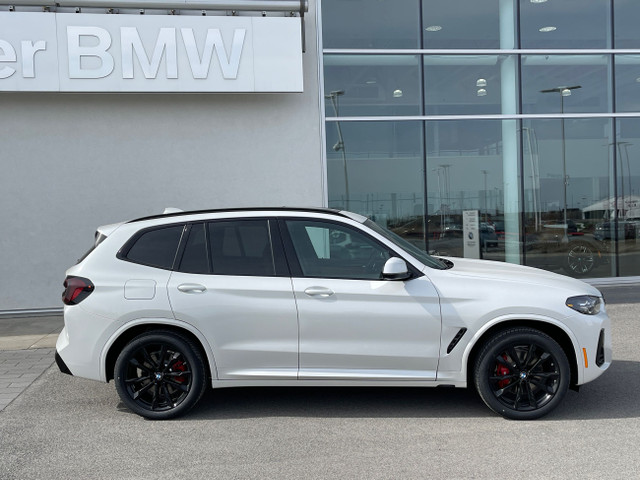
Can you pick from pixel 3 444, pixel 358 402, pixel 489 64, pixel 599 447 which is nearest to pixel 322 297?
pixel 358 402

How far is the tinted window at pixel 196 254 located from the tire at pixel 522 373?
236 centimetres

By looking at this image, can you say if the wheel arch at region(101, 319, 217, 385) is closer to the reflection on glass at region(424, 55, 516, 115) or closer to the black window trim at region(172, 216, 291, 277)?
the black window trim at region(172, 216, 291, 277)

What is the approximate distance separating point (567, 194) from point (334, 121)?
485cm

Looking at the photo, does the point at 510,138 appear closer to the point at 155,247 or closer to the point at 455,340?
the point at 455,340

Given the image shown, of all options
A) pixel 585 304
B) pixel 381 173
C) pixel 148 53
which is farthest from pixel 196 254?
pixel 381 173

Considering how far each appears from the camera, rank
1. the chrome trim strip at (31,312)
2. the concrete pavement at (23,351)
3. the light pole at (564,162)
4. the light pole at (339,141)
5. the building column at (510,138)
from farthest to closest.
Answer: the light pole at (564,162) → the building column at (510,138) → the light pole at (339,141) → the chrome trim strip at (31,312) → the concrete pavement at (23,351)

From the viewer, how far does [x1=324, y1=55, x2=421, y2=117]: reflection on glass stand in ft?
39.2

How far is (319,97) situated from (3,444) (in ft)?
26.5

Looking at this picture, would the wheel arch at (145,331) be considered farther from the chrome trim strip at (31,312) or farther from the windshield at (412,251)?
the chrome trim strip at (31,312)

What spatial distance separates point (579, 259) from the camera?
1276cm

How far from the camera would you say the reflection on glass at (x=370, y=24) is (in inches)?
470

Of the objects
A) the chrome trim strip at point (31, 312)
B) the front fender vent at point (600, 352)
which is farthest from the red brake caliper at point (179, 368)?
the chrome trim strip at point (31, 312)

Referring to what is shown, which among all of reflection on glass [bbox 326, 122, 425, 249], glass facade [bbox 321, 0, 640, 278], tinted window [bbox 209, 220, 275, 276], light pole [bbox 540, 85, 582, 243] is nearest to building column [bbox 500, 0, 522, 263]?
glass facade [bbox 321, 0, 640, 278]

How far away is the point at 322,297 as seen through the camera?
5121mm
